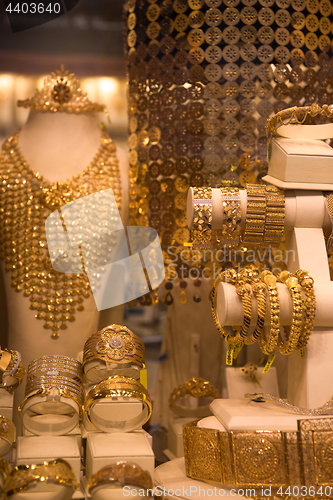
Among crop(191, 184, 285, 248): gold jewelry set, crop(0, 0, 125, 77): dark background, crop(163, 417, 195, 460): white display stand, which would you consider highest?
crop(0, 0, 125, 77): dark background

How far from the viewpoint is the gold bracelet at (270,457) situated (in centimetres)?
93

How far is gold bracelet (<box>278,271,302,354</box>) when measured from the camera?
37.2 inches

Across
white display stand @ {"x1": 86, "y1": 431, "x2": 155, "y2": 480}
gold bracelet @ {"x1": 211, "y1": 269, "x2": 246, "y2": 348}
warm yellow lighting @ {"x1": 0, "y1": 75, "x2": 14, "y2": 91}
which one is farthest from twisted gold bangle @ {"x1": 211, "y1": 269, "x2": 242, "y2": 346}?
warm yellow lighting @ {"x1": 0, "y1": 75, "x2": 14, "y2": 91}

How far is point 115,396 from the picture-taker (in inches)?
36.7

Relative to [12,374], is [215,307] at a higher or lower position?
higher

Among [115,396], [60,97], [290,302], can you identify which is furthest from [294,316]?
[60,97]

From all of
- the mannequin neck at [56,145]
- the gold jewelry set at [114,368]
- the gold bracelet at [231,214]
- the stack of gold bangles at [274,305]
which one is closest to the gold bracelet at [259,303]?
the stack of gold bangles at [274,305]

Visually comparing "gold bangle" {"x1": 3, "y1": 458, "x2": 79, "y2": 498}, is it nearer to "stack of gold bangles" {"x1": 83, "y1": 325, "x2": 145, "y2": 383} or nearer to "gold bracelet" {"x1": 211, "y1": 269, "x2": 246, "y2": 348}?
"stack of gold bangles" {"x1": 83, "y1": 325, "x2": 145, "y2": 383}

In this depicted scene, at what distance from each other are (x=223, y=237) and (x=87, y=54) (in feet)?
2.47

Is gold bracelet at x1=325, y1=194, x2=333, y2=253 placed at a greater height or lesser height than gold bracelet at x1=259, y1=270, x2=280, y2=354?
greater

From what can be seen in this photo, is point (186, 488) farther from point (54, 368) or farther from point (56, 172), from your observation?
point (56, 172)

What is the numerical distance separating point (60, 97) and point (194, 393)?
2.83 ft

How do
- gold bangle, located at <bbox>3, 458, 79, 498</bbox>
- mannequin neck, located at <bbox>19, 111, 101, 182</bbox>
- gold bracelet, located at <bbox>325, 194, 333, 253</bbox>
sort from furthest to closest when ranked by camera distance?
1. mannequin neck, located at <bbox>19, 111, 101, 182</bbox>
2. gold bracelet, located at <bbox>325, 194, 333, 253</bbox>
3. gold bangle, located at <bbox>3, 458, 79, 498</bbox>

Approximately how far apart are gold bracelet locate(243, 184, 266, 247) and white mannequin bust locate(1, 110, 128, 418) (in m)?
0.49
